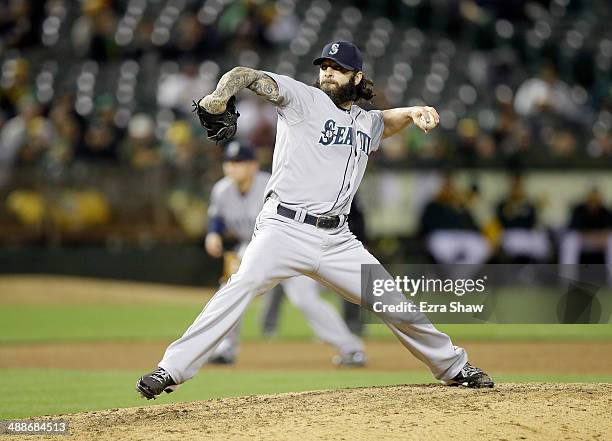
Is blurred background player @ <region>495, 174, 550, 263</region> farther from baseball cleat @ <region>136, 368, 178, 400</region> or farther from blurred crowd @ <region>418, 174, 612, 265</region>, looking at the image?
baseball cleat @ <region>136, 368, 178, 400</region>

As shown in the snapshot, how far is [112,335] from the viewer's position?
42.4ft

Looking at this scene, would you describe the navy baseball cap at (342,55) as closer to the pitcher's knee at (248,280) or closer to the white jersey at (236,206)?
the pitcher's knee at (248,280)

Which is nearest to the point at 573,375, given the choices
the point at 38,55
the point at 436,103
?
the point at 436,103

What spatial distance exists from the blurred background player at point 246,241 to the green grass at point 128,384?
0.43 meters

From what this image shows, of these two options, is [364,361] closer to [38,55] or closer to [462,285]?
[462,285]

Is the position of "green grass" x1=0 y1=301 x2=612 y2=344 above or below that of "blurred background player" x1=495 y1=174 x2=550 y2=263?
below

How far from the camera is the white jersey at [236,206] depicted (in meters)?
10.1

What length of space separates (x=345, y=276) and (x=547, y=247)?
10.2 meters

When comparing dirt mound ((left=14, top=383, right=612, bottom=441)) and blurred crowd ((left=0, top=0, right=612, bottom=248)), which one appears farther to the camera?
blurred crowd ((left=0, top=0, right=612, bottom=248))

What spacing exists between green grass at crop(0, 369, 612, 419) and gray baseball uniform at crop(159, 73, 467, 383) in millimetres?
1468

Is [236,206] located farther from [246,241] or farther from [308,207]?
[308,207]

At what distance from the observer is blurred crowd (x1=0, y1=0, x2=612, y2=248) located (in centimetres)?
1653

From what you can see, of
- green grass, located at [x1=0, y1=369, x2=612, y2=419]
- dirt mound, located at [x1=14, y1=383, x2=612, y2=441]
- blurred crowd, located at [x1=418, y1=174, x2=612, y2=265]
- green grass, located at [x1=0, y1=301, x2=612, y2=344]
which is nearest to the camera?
dirt mound, located at [x1=14, y1=383, x2=612, y2=441]

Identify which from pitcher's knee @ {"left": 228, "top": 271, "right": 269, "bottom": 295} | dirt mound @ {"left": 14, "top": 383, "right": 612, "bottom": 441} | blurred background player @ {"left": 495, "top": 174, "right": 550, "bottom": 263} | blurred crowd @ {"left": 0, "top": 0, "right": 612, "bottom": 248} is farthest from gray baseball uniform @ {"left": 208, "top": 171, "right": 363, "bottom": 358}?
blurred background player @ {"left": 495, "top": 174, "right": 550, "bottom": 263}
